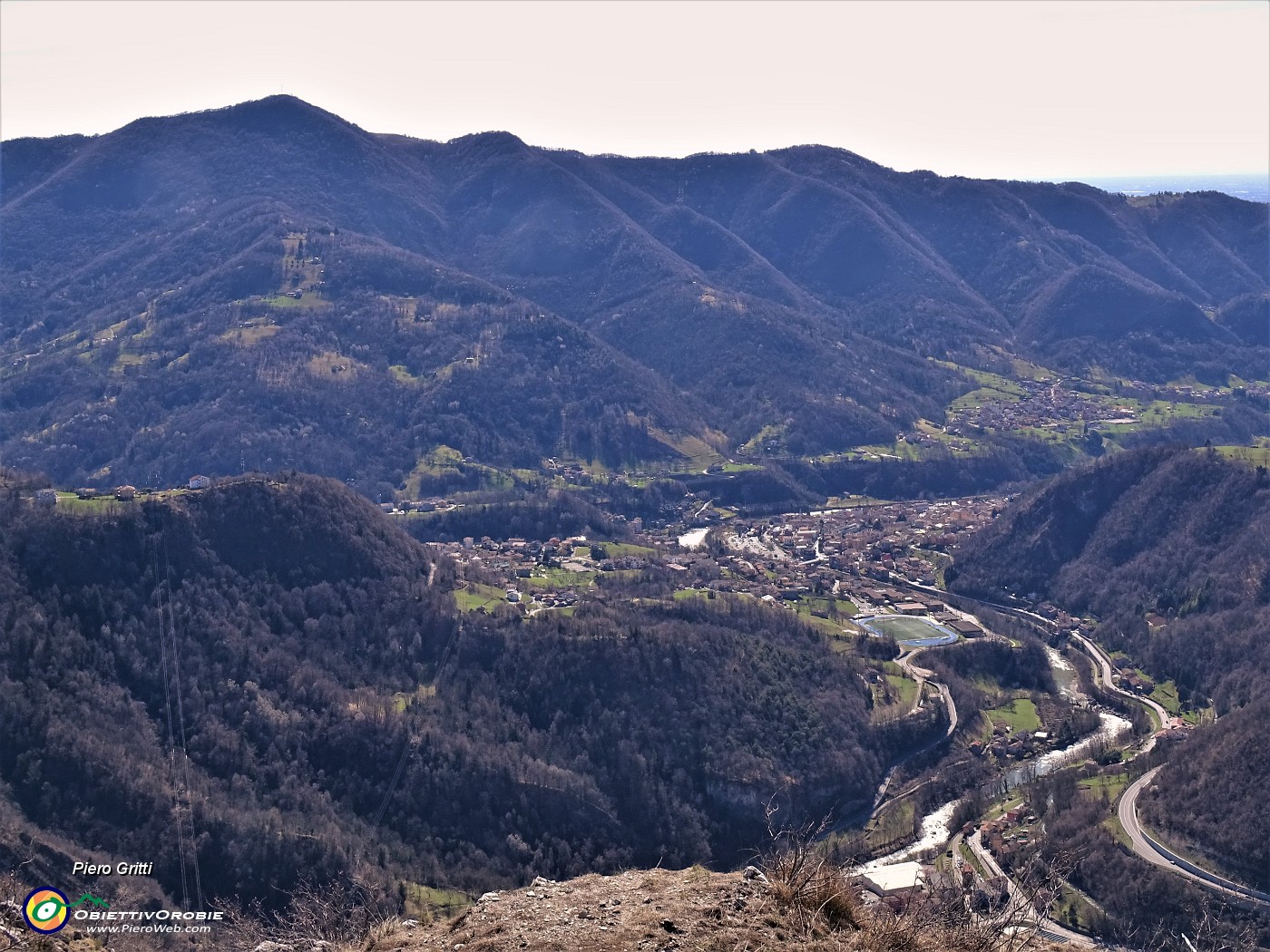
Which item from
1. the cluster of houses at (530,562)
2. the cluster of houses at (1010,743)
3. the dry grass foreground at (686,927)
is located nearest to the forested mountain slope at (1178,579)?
the cluster of houses at (1010,743)

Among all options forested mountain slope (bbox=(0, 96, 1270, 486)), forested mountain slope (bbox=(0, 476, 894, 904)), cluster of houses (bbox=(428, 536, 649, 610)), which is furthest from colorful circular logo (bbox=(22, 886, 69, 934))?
forested mountain slope (bbox=(0, 96, 1270, 486))

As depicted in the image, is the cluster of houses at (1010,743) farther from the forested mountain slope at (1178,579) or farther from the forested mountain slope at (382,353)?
the forested mountain slope at (382,353)

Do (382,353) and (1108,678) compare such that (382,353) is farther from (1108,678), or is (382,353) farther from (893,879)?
(893,879)

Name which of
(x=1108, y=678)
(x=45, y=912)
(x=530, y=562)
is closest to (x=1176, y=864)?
(x=1108, y=678)

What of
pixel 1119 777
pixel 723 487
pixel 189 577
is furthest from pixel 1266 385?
pixel 189 577

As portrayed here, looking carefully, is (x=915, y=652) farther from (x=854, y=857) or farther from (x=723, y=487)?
(x=723, y=487)

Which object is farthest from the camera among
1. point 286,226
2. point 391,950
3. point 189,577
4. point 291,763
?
point 286,226

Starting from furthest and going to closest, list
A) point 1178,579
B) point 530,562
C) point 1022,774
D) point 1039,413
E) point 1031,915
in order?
point 1039,413
point 530,562
point 1178,579
point 1022,774
point 1031,915
